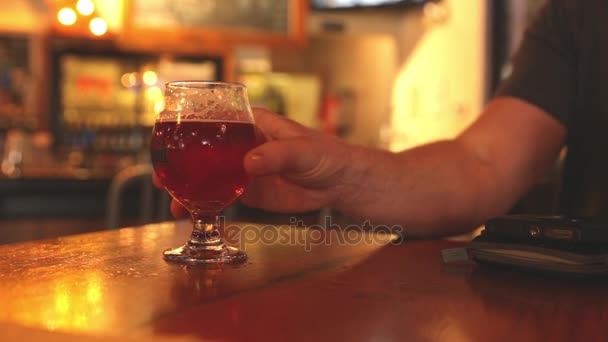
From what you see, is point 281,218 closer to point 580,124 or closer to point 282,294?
point 580,124

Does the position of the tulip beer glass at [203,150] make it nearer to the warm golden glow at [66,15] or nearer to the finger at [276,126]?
the finger at [276,126]

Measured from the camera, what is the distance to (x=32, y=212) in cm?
325

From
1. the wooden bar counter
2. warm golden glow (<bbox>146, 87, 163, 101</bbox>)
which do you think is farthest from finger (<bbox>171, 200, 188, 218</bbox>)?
warm golden glow (<bbox>146, 87, 163, 101</bbox>)

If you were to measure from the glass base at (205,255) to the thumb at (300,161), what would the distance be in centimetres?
10

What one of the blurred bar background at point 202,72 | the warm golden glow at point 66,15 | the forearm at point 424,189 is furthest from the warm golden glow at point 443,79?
the forearm at point 424,189

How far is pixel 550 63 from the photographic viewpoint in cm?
142

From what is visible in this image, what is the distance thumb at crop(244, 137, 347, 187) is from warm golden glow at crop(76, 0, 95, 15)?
11.3 feet

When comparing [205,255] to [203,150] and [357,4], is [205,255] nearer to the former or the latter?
[203,150]

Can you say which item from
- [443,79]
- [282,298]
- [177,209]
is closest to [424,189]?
[177,209]

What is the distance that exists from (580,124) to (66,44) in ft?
15.4

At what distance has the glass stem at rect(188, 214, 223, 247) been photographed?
2.67 ft

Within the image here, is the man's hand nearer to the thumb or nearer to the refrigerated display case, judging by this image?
the thumb

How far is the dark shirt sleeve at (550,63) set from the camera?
54.6 inches

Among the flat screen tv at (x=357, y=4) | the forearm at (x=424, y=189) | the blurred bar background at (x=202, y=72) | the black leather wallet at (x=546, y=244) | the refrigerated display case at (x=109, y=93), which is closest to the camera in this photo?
the black leather wallet at (x=546, y=244)
